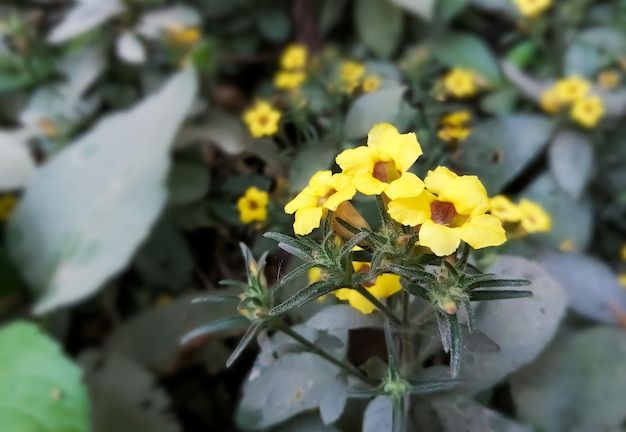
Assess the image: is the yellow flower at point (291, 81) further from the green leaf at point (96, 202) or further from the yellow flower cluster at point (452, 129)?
the yellow flower cluster at point (452, 129)

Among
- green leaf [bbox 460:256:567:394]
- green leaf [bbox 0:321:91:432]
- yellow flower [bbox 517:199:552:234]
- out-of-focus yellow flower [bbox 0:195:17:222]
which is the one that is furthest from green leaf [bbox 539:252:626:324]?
out-of-focus yellow flower [bbox 0:195:17:222]

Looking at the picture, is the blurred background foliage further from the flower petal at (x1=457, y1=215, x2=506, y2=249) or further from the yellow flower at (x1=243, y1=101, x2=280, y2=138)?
the flower petal at (x1=457, y1=215, x2=506, y2=249)

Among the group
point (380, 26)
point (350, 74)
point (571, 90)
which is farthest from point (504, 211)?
point (380, 26)

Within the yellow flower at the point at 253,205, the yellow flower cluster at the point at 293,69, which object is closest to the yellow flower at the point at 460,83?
the yellow flower cluster at the point at 293,69

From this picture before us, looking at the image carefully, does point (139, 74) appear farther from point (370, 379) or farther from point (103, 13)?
point (370, 379)

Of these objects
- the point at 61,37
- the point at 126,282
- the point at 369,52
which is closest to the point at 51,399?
the point at 126,282

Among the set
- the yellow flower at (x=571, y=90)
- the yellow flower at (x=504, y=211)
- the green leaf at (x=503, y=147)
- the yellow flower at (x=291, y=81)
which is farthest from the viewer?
the yellow flower at (x=571, y=90)
